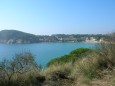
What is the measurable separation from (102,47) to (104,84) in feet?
10.8

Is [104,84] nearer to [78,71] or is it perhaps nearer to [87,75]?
[87,75]

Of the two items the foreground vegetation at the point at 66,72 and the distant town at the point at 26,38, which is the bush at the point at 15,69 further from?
the distant town at the point at 26,38

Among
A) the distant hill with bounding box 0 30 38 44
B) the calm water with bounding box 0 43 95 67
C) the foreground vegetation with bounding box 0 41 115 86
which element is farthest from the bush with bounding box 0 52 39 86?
the distant hill with bounding box 0 30 38 44

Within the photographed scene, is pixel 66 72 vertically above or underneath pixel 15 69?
underneath

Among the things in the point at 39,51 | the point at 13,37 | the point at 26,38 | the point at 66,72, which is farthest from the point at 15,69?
the point at 26,38

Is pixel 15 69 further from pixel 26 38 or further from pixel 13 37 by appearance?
pixel 26 38

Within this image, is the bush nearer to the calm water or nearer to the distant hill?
the calm water

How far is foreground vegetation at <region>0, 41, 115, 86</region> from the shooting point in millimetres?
7036

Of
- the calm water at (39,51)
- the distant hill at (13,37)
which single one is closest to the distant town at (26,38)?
the distant hill at (13,37)

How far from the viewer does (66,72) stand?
9.12 meters

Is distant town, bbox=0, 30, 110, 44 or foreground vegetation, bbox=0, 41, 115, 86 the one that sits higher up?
foreground vegetation, bbox=0, 41, 115, 86

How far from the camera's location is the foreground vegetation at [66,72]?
23.1ft

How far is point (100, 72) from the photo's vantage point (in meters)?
8.39

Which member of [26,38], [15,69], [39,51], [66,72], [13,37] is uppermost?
[15,69]
